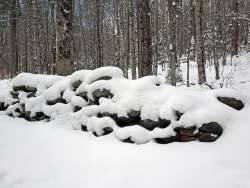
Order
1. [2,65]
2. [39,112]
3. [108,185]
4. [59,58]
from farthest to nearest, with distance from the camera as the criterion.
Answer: [2,65] → [59,58] → [39,112] → [108,185]

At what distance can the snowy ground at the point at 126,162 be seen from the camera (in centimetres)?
402

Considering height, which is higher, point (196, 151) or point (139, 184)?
point (196, 151)

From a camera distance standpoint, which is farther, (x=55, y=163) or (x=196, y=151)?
(x=55, y=163)

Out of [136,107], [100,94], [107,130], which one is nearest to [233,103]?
[136,107]

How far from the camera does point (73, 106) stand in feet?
22.9

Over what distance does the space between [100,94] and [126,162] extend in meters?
1.95

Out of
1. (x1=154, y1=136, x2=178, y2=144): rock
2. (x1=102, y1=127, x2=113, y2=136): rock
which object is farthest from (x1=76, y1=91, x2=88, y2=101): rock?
(x1=154, y1=136, x2=178, y2=144): rock

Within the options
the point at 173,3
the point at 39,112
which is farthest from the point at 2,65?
the point at 39,112

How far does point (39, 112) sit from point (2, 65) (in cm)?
3474

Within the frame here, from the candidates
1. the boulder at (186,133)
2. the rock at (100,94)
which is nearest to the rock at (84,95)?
the rock at (100,94)

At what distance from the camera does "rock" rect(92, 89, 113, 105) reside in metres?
6.25

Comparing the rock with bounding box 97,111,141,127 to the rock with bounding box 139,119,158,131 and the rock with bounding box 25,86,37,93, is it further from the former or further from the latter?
the rock with bounding box 25,86,37,93

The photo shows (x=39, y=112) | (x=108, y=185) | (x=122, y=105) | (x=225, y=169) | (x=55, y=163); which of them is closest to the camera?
(x=225, y=169)

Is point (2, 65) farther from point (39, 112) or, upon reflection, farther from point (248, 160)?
point (248, 160)
